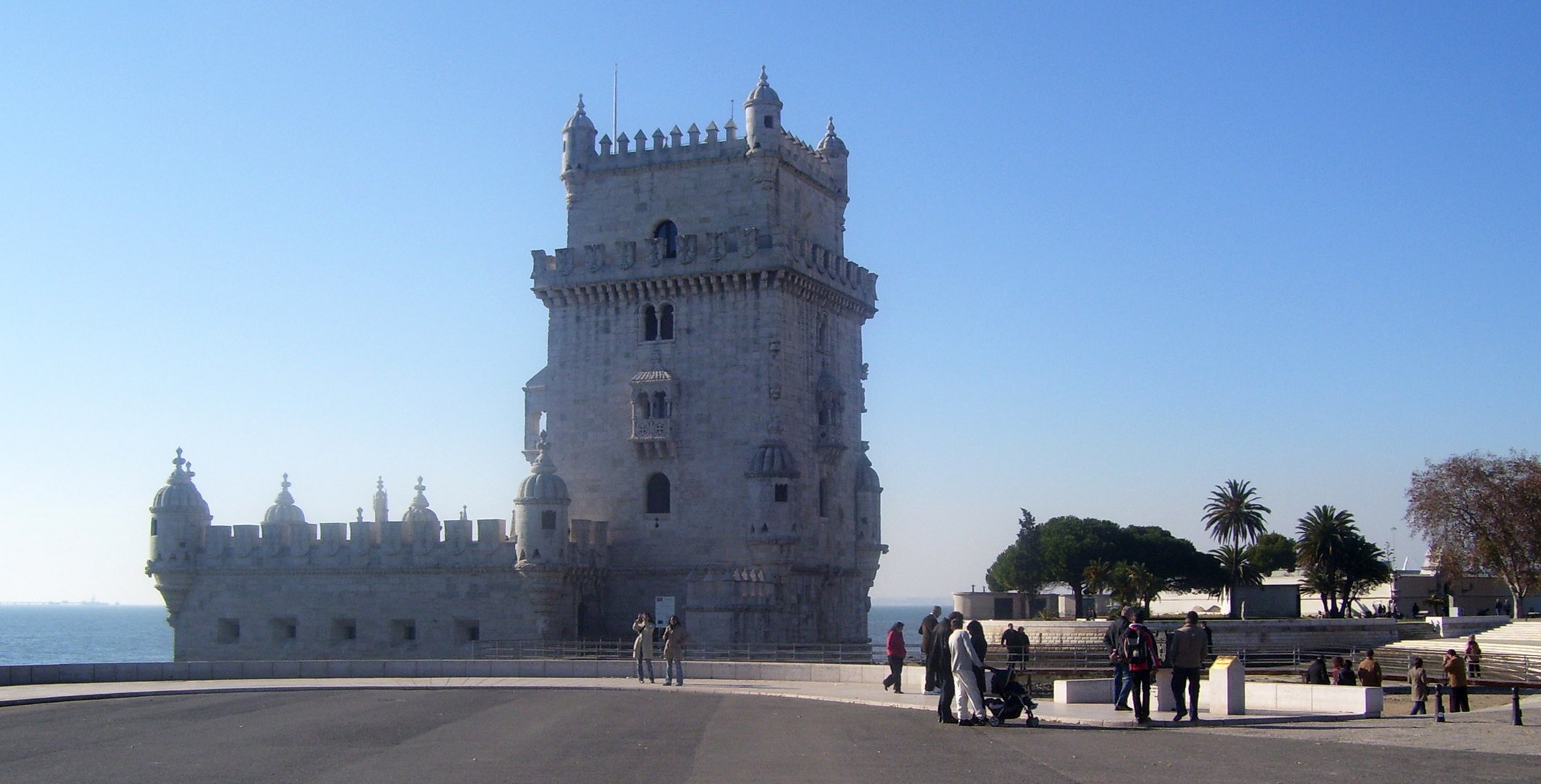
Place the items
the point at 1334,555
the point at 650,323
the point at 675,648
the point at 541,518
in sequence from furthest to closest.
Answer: the point at 1334,555 < the point at 650,323 < the point at 541,518 < the point at 675,648

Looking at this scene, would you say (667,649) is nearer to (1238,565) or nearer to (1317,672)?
(1317,672)

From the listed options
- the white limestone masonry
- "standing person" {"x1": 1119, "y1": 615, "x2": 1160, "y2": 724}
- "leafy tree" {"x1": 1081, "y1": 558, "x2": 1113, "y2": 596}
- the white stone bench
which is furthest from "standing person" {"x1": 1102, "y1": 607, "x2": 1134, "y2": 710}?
"leafy tree" {"x1": 1081, "y1": 558, "x2": 1113, "y2": 596}

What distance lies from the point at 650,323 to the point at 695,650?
10.7m

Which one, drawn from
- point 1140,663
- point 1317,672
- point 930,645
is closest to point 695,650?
point 930,645

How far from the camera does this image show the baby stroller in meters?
22.6

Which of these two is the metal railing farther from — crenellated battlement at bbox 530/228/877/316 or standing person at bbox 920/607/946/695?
standing person at bbox 920/607/946/695

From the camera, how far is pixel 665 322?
4938 cm

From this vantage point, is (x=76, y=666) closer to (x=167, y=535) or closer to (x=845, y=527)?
(x=167, y=535)

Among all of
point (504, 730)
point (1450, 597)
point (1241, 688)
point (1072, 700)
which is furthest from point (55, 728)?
point (1450, 597)

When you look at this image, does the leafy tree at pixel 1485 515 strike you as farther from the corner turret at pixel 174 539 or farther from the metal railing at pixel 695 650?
the corner turret at pixel 174 539

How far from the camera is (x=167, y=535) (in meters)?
50.7

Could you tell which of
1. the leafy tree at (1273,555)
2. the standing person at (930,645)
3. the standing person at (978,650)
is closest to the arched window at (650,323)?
the standing person at (930,645)

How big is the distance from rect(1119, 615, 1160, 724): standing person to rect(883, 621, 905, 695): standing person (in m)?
8.08

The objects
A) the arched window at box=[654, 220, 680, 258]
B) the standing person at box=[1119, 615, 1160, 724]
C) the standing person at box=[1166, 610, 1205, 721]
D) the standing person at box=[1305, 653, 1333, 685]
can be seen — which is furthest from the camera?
the arched window at box=[654, 220, 680, 258]
